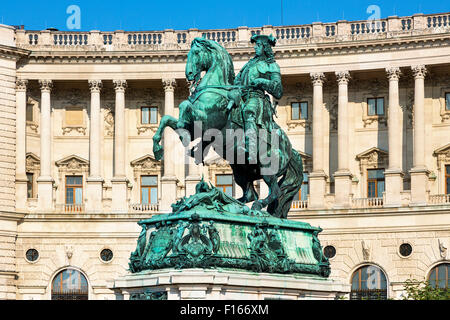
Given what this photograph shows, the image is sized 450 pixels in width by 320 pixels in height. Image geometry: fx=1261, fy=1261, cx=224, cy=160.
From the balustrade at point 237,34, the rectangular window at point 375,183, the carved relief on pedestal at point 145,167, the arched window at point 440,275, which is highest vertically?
the balustrade at point 237,34

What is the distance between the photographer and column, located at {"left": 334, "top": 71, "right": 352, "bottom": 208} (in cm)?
7025

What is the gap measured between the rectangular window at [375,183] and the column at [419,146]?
2962mm

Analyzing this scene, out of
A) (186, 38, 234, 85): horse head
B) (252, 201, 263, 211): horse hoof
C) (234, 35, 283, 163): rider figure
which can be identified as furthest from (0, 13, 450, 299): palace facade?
(186, 38, 234, 85): horse head

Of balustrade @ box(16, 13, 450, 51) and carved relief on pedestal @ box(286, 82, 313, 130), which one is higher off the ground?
balustrade @ box(16, 13, 450, 51)

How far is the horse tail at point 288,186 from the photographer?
25781 millimetres

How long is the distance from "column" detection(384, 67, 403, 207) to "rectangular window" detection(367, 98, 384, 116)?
1.81 meters

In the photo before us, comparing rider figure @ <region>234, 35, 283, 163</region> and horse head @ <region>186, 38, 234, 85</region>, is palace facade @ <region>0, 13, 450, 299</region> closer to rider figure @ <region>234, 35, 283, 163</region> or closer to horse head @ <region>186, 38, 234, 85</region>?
rider figure @ <region>234, 35, 283, 163</region>

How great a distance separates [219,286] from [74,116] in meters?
54.2

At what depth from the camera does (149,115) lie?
7575 cm

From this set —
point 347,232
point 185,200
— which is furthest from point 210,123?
point 347,232

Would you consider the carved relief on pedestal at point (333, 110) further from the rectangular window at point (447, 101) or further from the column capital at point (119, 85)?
the column capital at point (119, 85)

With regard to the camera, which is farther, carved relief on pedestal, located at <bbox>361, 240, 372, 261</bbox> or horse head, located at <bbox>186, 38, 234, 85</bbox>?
carved relief on pedestal, located at <bbox>361, 240, 372, 261</bbox>

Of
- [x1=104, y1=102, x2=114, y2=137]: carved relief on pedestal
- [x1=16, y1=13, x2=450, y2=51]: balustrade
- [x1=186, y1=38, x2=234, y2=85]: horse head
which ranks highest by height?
[x1=16, y1=13, x2=450, y2=51]: balustrade

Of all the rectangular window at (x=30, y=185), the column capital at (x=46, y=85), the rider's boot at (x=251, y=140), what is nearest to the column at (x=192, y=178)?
the rectangular window at (x=30, y=185)
